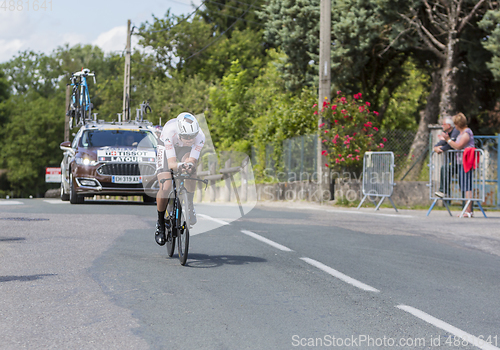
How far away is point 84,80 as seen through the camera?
19766 mm

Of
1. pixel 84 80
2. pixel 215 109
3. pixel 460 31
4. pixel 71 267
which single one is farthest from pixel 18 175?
pixel 71 267

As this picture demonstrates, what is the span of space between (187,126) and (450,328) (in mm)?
3346

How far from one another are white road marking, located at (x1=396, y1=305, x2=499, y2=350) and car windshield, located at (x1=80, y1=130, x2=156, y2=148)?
34.6ft

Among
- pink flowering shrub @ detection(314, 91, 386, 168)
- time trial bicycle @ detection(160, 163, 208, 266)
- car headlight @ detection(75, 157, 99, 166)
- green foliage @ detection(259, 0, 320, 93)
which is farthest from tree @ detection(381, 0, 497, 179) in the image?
time trial bicycle @ detection(160, 163, 208, 266)

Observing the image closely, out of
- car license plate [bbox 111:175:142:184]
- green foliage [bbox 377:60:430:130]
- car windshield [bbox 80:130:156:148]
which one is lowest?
car license plate [bbox 111:175:142:184]

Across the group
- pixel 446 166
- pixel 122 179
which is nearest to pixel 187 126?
pixel 122 179

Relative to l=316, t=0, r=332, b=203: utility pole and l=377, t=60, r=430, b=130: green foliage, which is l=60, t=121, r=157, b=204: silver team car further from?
l=377, t=60, r=430, b=130: green foliage

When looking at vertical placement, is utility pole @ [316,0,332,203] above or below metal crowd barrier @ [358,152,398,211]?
above

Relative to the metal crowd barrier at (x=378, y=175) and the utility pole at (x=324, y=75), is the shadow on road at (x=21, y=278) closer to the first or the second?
the metal crowd barrier at (x=378, y=175)

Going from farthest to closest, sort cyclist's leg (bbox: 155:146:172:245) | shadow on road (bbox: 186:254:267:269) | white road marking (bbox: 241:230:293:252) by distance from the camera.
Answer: white road marking (bbox: 241:230:293:252) → shadow on road (bbox: 186:254:267:269) → cyclist's leg (bbox: 155:146:172:245)

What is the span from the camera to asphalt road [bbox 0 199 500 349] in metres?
4.50

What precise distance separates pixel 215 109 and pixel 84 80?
20230mm

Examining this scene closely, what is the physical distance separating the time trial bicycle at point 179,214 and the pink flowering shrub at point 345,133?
12064 mm

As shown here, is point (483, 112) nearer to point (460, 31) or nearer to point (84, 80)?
point (460, 31)
